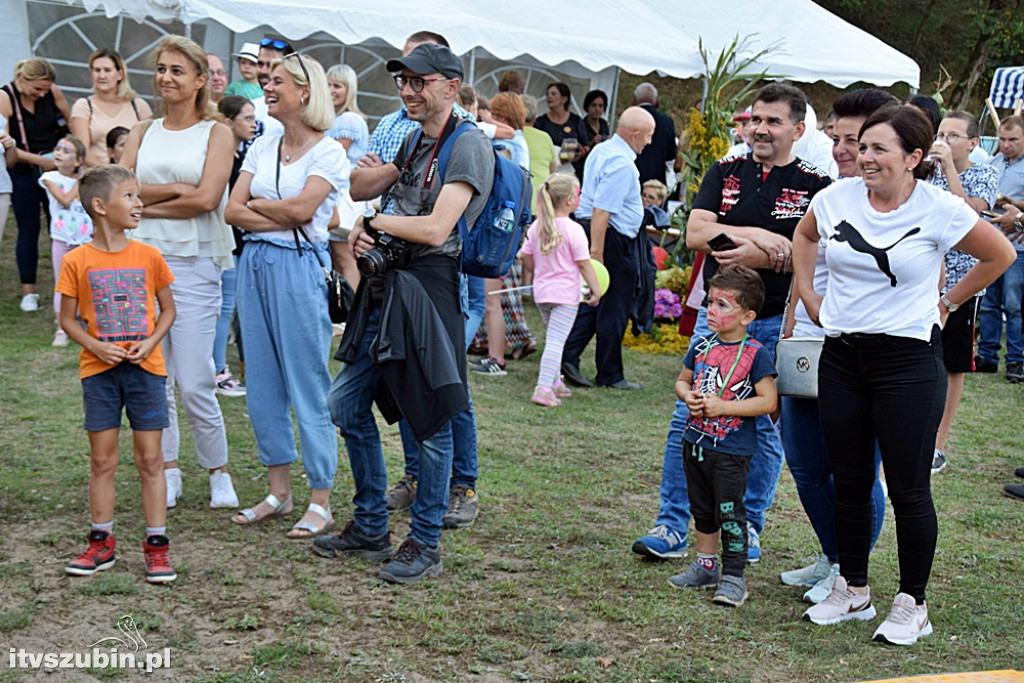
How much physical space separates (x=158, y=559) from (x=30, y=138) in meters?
6.73

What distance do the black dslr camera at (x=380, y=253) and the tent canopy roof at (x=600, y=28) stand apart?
23.0 ft

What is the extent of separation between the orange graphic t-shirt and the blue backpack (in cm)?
129

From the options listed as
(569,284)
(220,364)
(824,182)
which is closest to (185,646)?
(824,182)

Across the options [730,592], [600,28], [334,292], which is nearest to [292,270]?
[334,292]

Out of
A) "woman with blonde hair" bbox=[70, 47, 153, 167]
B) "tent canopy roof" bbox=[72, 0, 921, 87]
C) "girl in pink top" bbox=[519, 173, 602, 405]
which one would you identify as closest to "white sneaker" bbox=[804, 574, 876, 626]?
"girl in pink top" bbox=[519, 173, 602, 405]

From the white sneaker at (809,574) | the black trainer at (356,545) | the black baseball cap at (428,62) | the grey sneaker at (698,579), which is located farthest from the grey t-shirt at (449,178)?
the white sneaker at (809,574)

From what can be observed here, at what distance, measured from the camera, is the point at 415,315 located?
439cm

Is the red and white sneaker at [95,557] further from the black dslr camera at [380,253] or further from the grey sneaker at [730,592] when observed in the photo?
the grey sneaker at [730,592]

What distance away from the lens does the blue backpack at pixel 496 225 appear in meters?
4.55

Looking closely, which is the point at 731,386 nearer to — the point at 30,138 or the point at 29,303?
the point at 29,303

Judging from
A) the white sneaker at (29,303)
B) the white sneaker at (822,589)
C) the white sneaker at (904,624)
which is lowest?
the white sneaker at (29,303)

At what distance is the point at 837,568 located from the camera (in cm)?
453

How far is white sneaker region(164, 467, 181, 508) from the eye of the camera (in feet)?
17.4

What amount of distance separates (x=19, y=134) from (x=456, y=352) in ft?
22.6
